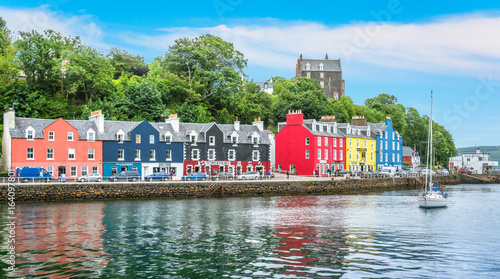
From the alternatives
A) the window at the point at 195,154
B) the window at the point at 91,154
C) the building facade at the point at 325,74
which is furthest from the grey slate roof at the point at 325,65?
the window at the point at 91,154

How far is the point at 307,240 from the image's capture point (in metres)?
29.6

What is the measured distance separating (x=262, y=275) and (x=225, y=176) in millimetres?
41646

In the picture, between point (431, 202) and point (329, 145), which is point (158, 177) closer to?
point (431, 202)

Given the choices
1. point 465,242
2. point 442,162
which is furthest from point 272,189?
point 442,162

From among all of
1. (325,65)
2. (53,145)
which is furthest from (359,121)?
(53,145)

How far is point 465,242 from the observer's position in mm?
29906

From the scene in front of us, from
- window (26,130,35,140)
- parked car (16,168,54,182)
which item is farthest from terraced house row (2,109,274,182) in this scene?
parked car (16,168,54,182)

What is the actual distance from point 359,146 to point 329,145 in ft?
37.5

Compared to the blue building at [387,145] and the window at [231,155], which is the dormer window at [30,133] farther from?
the blue building at [387,145]

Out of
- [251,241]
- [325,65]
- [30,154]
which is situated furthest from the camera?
[325,65]

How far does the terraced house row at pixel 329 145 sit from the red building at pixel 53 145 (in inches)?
1210

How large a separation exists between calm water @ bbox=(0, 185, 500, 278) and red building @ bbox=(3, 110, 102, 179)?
13954 mm

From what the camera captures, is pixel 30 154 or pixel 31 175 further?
pixel 30 154

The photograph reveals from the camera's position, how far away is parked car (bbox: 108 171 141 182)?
56656 mm
